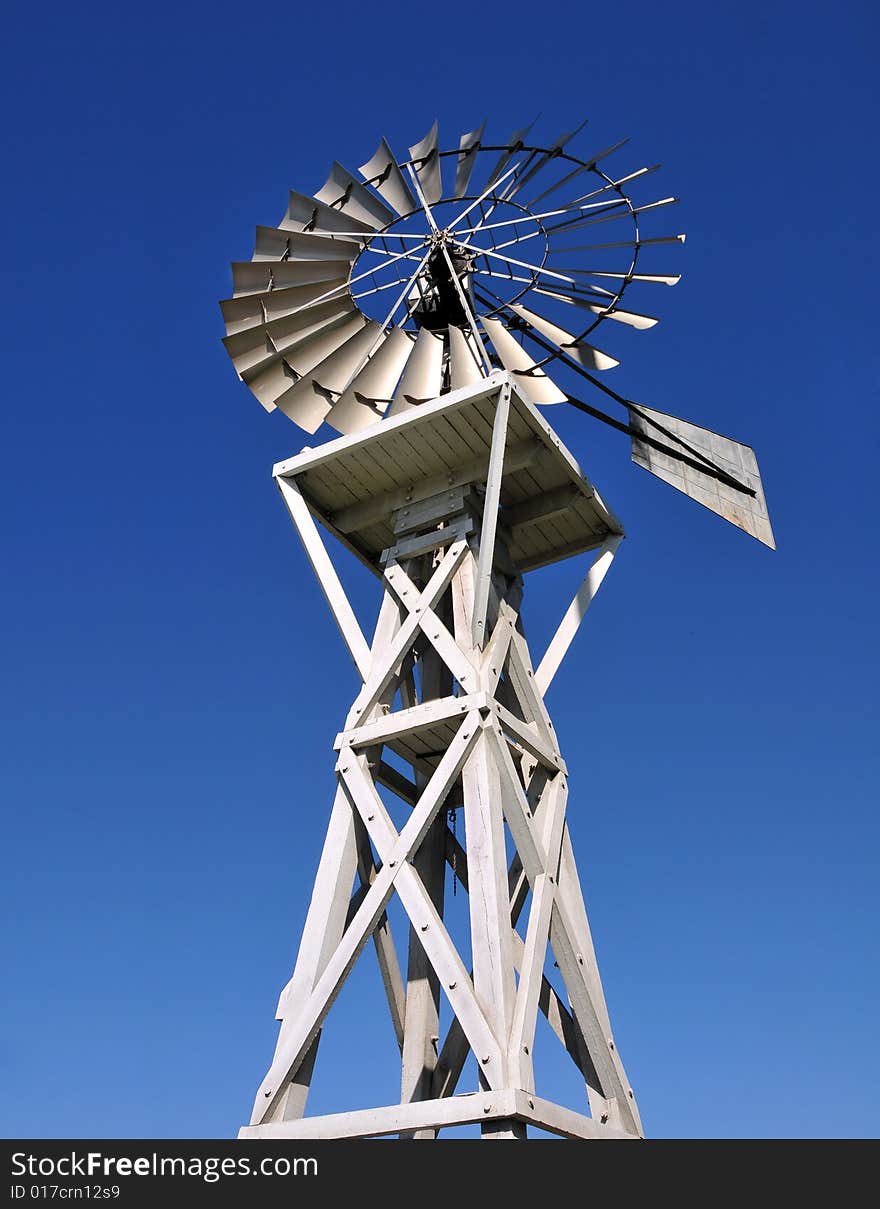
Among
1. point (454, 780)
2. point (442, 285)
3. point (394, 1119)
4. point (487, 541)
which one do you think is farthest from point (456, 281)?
point (394, 1119)

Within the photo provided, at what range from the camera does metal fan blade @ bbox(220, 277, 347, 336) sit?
33.7ft

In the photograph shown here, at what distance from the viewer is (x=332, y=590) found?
9.60m

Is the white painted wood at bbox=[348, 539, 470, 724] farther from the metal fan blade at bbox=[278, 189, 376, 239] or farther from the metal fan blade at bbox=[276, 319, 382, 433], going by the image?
the metal fan blade at bbox=[278, 189, 376, 239]

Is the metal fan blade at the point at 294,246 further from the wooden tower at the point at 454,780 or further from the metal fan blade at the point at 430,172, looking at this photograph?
the wooden tower at the point at 454,780

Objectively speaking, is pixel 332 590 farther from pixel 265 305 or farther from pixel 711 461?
pixel 711 461

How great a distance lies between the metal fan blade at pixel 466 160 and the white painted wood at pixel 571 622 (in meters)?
4.02

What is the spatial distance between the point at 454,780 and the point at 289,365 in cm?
452

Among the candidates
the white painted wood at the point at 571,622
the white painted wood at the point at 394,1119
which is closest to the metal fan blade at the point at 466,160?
the white painted wood at the point at 571,622

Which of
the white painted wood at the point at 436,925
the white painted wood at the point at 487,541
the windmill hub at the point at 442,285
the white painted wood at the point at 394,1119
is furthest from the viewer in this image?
the windmill hub at the point at 442,285

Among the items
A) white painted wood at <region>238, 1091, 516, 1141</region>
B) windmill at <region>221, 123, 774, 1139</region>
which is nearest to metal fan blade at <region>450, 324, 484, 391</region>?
windmill at <region>221, 123, 774, 1139</region>

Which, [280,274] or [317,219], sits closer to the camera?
[280,274]

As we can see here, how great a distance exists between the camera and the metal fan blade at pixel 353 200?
10977mm

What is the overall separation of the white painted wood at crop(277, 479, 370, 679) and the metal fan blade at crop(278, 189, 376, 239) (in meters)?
2.97
